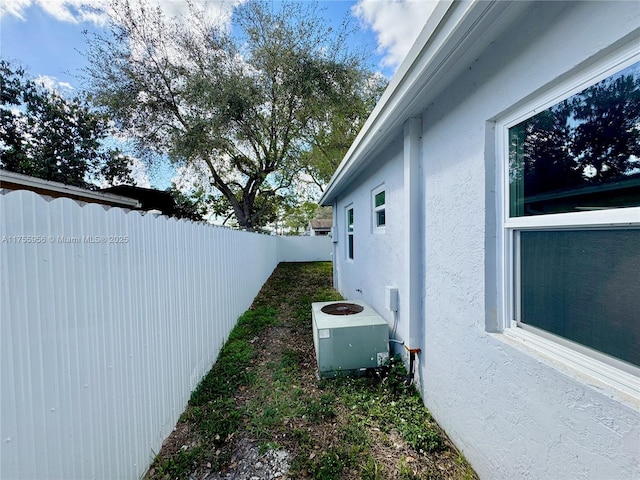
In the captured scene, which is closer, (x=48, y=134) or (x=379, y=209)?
(x=379, y=209)

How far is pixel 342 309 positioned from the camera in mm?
4113

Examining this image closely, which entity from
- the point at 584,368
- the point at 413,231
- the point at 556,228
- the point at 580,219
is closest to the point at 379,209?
the point at 413,231

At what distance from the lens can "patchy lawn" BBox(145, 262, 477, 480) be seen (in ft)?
6.77

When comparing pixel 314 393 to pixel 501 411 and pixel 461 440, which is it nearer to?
pixel 461 440

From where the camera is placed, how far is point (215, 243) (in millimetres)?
4008

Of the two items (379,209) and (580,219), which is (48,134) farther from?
(580,219)

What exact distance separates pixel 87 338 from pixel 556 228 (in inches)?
104

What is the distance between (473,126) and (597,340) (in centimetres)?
149

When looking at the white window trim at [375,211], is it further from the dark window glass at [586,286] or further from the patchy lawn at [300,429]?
the dark window glass at [586,286]

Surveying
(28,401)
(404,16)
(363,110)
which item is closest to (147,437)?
(28,401)

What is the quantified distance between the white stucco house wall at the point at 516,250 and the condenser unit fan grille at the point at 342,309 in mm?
1223

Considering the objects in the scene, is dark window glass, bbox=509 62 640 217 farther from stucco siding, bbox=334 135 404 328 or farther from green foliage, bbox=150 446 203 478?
green foliage, bbox=150 446 203 478

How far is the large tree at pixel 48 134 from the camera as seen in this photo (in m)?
12.3

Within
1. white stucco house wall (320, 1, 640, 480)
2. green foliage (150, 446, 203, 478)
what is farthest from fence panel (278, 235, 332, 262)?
green foliage (150, 446, 203, 478)
